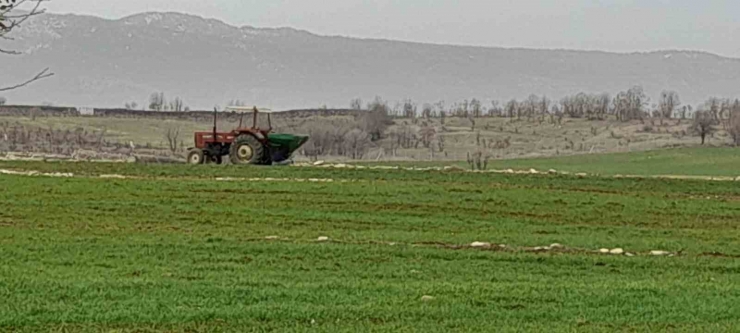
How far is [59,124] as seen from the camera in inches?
4744

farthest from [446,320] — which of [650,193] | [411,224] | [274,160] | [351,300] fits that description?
[274,160]

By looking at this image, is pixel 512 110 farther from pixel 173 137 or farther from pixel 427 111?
pixel 173 137

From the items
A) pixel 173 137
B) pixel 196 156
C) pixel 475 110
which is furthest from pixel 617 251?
pixel 475 110

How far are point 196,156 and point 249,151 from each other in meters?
3.06

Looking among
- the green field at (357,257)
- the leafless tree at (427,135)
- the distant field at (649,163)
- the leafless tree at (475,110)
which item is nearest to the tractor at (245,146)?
the green field at (357,257)

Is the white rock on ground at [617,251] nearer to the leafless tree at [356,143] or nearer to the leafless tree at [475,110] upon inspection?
the leafless tree at [356,143]

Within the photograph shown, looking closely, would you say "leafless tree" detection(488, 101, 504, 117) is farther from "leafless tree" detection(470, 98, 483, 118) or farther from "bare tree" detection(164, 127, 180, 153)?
"bare tree" detection(164, 127, 180, 153)

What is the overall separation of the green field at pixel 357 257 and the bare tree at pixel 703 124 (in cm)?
7307

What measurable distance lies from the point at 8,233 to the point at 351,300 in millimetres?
11035

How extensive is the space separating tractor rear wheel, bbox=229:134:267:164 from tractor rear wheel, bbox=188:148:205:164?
1773 mm

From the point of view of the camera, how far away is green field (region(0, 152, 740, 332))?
41.4 ft

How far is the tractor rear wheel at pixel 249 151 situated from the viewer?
4850cm

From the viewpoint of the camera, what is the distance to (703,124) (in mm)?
111938

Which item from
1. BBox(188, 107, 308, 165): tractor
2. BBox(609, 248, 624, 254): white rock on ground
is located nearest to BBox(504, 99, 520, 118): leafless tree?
BBox(188, 107, 308, 165): tractor
